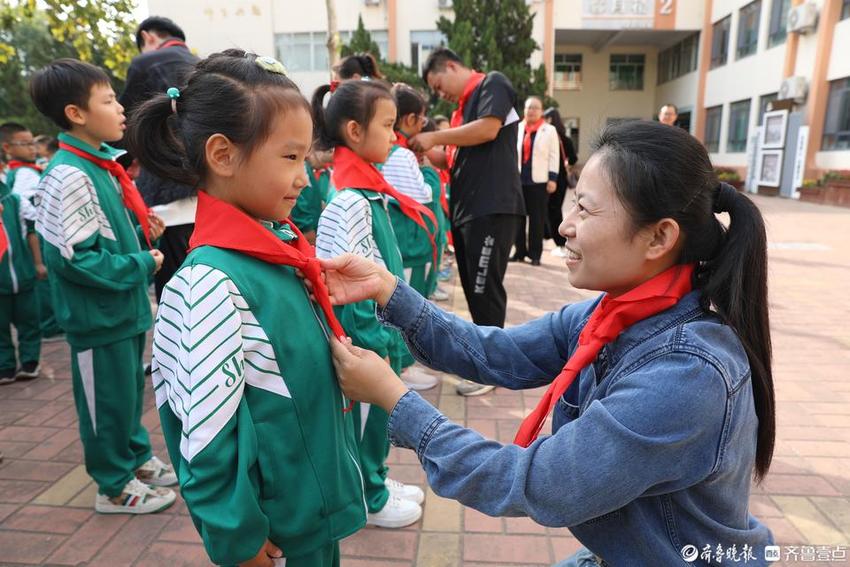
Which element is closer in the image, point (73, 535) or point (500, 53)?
point (73, 535)

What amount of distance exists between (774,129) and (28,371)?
18.6 m

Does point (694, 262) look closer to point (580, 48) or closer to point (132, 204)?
point (132, 204)

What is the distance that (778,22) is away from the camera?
17.6 m

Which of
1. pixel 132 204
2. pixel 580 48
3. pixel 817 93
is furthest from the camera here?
pixel 580 48

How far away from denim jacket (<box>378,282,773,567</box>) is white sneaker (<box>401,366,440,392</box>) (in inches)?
94.8

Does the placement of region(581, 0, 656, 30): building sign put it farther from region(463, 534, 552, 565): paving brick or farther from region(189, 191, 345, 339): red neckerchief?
region(189, 191, 345, 339): red neckerchief

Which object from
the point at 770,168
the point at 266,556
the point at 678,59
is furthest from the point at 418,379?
the point at 678,59

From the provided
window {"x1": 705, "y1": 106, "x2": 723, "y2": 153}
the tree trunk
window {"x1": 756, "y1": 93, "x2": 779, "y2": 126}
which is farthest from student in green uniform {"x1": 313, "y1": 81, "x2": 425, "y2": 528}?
window {"x1": 705, "y1": 106, "x2": 723, "y2": 153}

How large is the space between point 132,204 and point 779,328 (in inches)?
185

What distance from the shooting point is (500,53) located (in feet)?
58.3

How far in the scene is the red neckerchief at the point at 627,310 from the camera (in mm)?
1154

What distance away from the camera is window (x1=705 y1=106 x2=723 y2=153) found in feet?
71.9

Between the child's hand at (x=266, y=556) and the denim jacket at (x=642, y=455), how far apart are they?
348 millimetres

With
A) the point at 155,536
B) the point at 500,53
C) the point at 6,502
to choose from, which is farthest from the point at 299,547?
the point at 500,53
